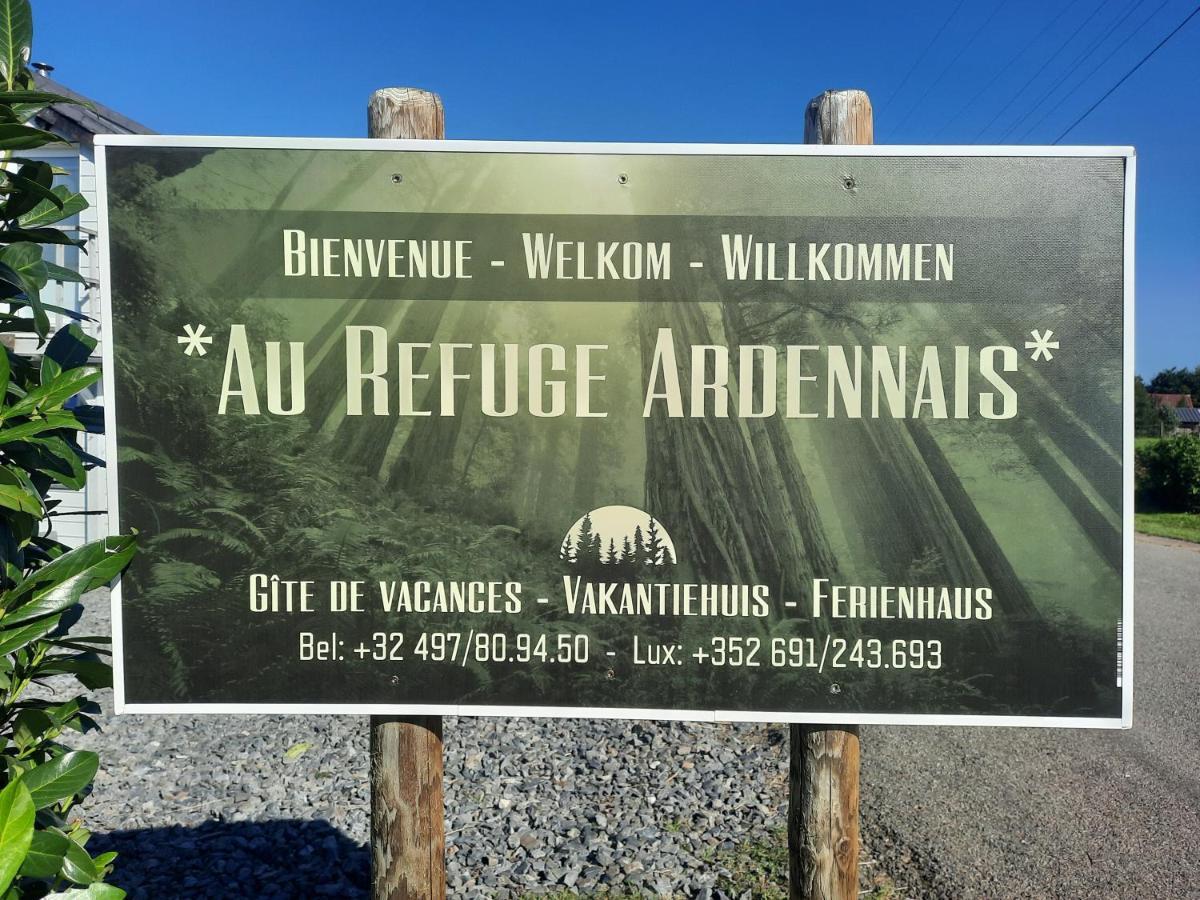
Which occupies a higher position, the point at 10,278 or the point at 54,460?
the point at 10,278

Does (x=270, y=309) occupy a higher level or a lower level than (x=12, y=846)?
higher

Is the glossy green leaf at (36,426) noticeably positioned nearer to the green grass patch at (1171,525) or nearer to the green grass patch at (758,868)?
the green grass patch at (758,868)

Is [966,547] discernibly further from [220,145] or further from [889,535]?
[220,145]

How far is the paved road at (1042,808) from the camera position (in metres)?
3.70

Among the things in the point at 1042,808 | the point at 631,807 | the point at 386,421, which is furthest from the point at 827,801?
the point at 1042,808

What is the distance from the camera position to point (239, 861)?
12.1 feet

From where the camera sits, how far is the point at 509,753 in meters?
4.96

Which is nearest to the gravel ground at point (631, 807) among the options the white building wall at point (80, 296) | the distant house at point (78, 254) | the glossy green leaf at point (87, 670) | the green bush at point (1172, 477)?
the glossy green leaf at point (87, 670)

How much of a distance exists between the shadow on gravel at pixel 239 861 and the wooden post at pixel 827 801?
213cm

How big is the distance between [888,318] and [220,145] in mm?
1999

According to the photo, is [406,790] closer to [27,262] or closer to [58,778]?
[58,778]

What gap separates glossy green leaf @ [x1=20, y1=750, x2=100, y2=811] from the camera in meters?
1.76

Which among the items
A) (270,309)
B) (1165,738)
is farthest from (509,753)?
(1165,738)

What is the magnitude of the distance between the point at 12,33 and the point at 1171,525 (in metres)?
24.2
